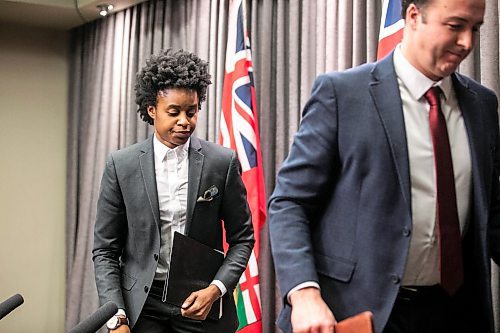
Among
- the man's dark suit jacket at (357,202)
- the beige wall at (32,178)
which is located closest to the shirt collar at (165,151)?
the man's dark suit jacket at (357,202)

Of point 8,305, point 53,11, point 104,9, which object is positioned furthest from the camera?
point 53,11

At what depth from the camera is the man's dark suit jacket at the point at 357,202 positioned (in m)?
1.65

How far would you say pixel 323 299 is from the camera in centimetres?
171

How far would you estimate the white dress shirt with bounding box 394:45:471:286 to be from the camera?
1668 mm

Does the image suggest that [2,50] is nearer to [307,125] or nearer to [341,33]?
[341,33]

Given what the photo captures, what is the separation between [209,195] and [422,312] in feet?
4.13

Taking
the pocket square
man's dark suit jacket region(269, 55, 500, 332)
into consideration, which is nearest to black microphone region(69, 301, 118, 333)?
man's dark suit jacket region(269, 55, 500, 332)

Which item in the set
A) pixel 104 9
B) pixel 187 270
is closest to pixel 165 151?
pixel 187 270

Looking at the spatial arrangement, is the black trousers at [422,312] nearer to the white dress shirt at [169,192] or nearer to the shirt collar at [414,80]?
the shirt collar at [414,80]

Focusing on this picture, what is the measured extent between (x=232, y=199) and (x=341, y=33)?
1.75 metres

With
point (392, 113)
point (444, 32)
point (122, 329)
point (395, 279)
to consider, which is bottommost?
point (122, 329)

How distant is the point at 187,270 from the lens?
2.70m

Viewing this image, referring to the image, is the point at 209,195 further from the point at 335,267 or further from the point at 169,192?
the point at 335,267

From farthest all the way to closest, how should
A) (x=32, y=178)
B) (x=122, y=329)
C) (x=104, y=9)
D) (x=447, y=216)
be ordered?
1. (x=32, y=178)
2. (x=104, y=9)
3. (x=122, y=329)
4. (x=447, y=216)
